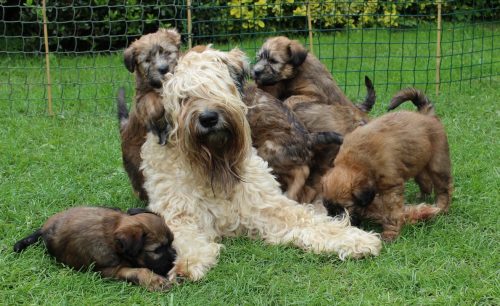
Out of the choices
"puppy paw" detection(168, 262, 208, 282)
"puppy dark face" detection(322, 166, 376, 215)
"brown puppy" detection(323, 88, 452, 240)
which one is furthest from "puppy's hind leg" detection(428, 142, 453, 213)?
"puppy paw" detection(168, 262, 208, 282)

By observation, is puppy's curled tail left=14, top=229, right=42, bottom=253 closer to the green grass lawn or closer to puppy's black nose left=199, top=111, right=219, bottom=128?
the green grass lawn

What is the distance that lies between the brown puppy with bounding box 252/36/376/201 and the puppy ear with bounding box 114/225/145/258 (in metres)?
1.83

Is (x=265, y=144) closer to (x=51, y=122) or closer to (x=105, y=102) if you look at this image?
(x=51, y=122)

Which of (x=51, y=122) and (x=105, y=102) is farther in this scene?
(x=105, y=102)

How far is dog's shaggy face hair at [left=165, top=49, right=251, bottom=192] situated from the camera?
4441 millimetres

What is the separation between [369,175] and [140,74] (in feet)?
7.41

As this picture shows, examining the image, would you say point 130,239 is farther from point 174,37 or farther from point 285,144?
point 174,37

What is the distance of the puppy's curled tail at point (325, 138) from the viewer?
5488 mm

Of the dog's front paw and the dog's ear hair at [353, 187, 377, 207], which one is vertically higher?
the dog's ear hair at [353, 187, 377, 207]

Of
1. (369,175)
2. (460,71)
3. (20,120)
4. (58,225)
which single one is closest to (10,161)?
(20,120)

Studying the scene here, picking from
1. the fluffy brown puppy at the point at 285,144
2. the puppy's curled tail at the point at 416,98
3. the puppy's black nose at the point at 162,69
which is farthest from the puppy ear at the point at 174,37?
the puppy's curled tail at the point at 416,98

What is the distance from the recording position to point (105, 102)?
31.7 ft

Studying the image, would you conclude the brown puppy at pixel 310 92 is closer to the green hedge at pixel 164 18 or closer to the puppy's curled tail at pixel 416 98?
the puppy's curled tail at pixel 416 98

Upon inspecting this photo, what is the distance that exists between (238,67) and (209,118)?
605 mm
